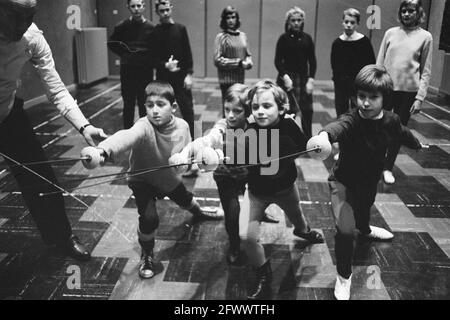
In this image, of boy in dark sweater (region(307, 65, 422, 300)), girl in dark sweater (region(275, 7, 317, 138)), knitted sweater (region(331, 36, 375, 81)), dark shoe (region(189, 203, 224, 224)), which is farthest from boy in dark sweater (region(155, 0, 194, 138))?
boy in dark sweater (region(307, 65, 422, 300))

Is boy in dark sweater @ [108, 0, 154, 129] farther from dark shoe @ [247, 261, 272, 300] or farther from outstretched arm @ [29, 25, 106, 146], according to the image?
dark shoe @ [247, 261, 272, 300]

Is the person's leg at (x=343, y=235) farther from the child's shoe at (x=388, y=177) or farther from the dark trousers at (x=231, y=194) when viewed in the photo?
the child's shoe at (x=388, y=177)

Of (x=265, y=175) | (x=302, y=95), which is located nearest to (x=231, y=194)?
Answer: (x=265, y=175)

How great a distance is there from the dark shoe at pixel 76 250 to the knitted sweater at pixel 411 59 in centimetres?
301

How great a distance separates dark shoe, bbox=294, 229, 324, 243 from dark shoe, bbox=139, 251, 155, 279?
999 millimetres

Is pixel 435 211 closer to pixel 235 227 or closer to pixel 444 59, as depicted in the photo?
pixel 235 227

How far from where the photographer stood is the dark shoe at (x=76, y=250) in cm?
279

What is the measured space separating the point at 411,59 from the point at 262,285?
2.61 metres

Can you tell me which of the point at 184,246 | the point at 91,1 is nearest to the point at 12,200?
the point at 184,246

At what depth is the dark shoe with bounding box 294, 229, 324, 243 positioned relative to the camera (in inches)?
118

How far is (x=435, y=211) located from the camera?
3615 mm

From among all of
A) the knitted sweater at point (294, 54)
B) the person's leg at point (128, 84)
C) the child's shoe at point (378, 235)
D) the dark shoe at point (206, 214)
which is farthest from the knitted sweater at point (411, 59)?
the person's leg at point (128, 84)

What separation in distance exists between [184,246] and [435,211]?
2.10m
